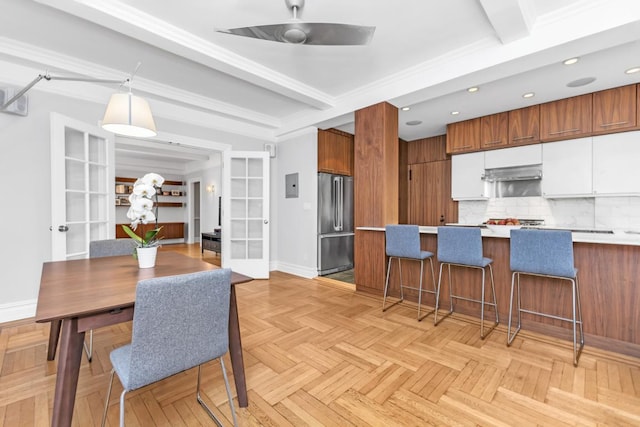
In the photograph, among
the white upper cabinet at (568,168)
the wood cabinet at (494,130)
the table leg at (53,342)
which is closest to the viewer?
the table leg at (53,342)

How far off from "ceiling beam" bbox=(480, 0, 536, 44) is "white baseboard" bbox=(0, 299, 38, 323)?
193 inches

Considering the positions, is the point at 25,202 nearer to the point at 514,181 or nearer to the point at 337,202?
the point at 337,202

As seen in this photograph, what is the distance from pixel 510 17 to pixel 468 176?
9.58 feet

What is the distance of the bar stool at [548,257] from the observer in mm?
A: 2082

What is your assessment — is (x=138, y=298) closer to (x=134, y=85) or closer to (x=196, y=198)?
(x=134, y=85)

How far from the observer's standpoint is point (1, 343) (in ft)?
7.65

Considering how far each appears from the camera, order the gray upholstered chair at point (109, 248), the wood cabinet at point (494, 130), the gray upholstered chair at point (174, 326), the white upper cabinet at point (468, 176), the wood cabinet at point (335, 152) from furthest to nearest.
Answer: the wood cabinet at point (335, 152) → the white upper cabinet at point (468, 176) → the wood cabinet at point (494, 130) → the gray upholstered chair at point (109, 248) → the gray upholstered chair at point (174, 326)

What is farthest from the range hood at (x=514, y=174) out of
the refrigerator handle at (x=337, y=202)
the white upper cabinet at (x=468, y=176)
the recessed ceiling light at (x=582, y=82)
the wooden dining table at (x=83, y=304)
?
the wooden dining table at (x=83, y=304)

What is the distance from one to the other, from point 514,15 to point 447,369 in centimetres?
265

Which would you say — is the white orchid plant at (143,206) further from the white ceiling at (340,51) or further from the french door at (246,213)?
the french door at (246,213)

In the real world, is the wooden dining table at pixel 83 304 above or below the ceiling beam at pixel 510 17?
below

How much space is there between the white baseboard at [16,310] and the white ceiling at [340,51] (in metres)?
2.22

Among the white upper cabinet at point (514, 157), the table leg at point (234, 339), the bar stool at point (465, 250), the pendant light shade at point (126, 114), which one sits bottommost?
the table leg at point (234, 339)

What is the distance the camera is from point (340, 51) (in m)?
2.86
